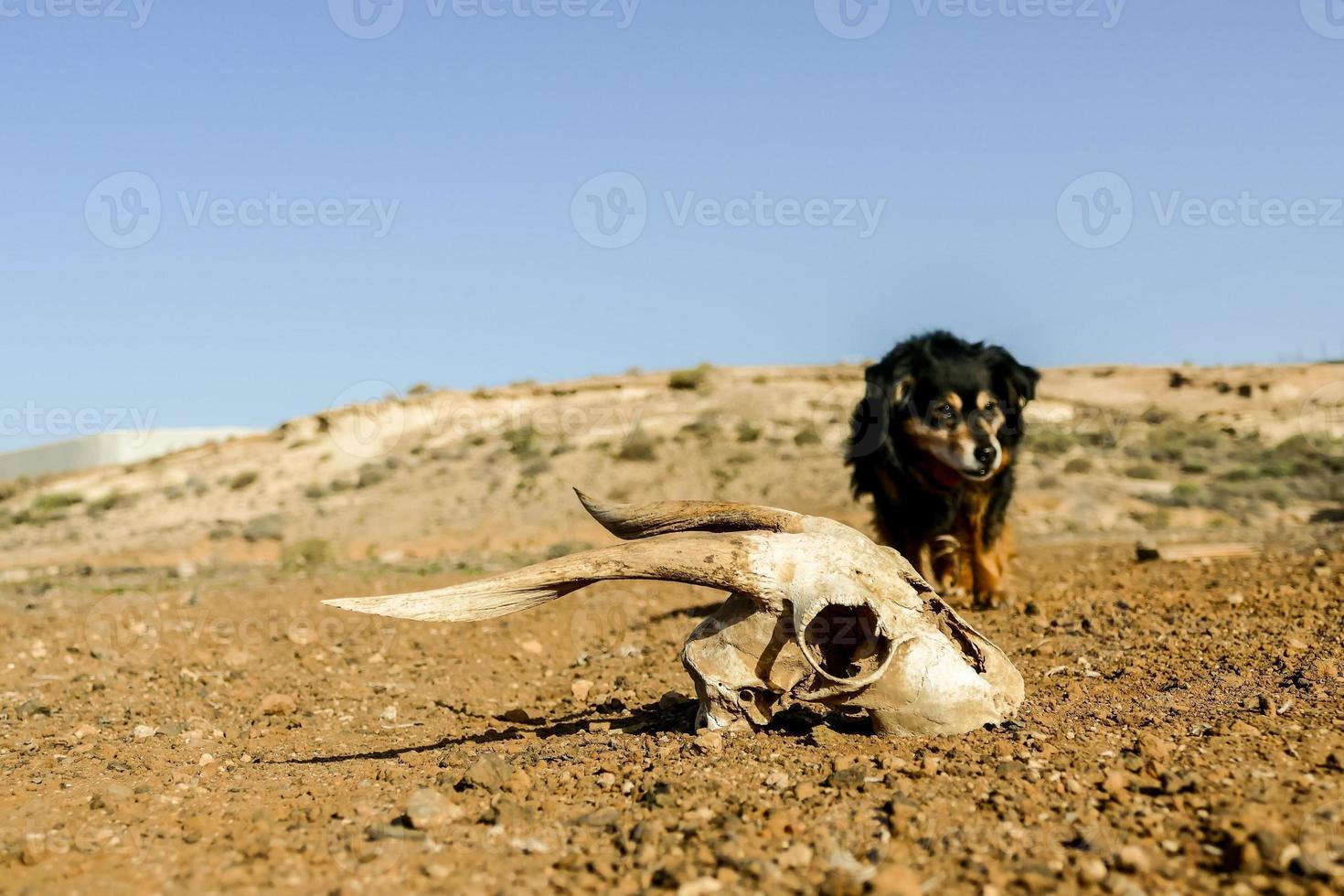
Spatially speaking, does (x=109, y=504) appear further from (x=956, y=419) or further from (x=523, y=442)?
(x=956, y=419)

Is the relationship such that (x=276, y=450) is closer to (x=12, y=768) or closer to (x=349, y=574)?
(x=349, y=574)

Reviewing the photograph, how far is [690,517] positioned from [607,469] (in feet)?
74.6

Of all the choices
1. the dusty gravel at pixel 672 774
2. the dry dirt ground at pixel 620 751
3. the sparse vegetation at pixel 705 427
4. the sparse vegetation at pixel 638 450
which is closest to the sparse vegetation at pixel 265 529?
the sparse vegetation at pixel 638 450

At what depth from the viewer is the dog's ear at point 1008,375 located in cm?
796

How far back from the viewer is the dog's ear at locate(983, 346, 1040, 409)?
7965mm

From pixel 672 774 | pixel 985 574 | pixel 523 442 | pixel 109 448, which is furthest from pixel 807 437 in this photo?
pixel 109 448

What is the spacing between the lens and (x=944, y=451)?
24.7 ft

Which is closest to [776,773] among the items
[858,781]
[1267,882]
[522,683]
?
[858,781]

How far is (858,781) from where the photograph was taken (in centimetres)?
375

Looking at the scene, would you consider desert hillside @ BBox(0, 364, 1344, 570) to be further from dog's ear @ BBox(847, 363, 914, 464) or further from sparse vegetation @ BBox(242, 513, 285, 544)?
dog's ear @ BBox(847, 363, 914, 464)

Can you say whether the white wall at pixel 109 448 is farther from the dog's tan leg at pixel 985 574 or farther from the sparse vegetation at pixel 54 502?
the dog's tan leg at pixel 985 574

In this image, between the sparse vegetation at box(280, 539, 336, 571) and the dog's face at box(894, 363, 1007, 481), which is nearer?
the dog's face at box(894, 363, 1007, 481)

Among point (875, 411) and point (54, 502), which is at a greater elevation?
point (875, 411)

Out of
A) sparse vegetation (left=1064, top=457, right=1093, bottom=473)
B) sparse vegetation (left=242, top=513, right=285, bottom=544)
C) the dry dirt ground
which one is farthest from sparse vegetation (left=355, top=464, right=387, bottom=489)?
sparse vegetation (left=1064, top=457, right=1093, bottom=473)
